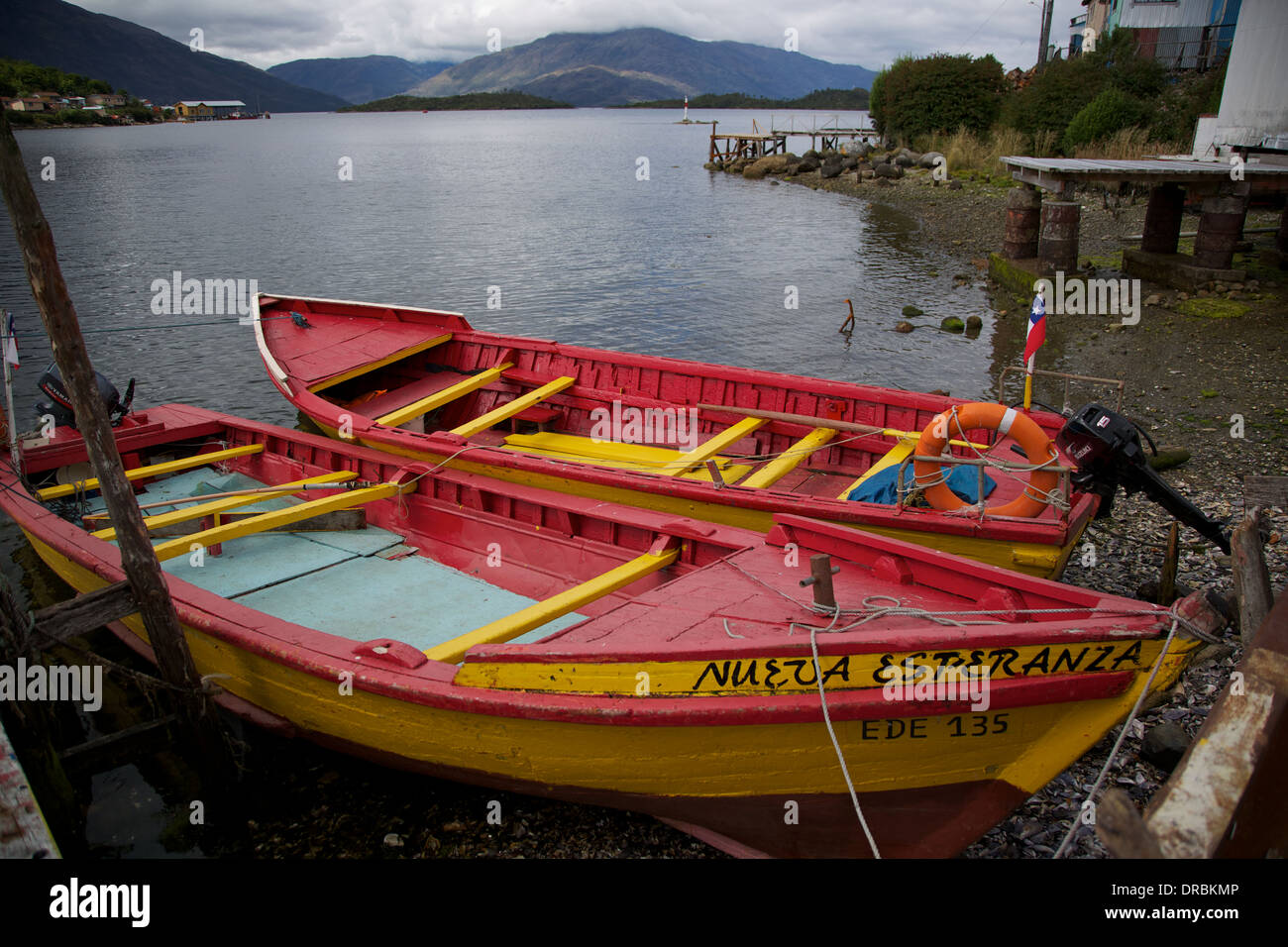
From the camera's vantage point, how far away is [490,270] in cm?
2895

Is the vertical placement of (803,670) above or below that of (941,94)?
below

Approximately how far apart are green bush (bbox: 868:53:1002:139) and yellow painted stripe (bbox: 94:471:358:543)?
44.2 meters

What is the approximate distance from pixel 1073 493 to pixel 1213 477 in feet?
14.3

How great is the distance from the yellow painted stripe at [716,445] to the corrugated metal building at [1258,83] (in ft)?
60.5

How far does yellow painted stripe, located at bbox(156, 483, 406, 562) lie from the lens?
23.9 feet

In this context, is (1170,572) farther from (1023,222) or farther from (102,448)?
(1023,222)

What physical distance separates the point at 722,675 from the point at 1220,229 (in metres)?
17.6

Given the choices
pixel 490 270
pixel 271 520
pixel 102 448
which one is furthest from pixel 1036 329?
pixel 490 270

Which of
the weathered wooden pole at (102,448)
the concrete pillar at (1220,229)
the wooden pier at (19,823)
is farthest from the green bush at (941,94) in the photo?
the wooden pier at (19,823)

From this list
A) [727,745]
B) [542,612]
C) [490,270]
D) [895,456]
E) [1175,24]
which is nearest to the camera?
[727,745]

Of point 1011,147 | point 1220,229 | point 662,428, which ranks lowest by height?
point 662,428

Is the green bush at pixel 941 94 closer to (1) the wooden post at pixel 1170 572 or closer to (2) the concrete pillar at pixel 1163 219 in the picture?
(2) the concrete pillar at pixel 1163 219

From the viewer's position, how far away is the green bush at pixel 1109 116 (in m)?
29.8
